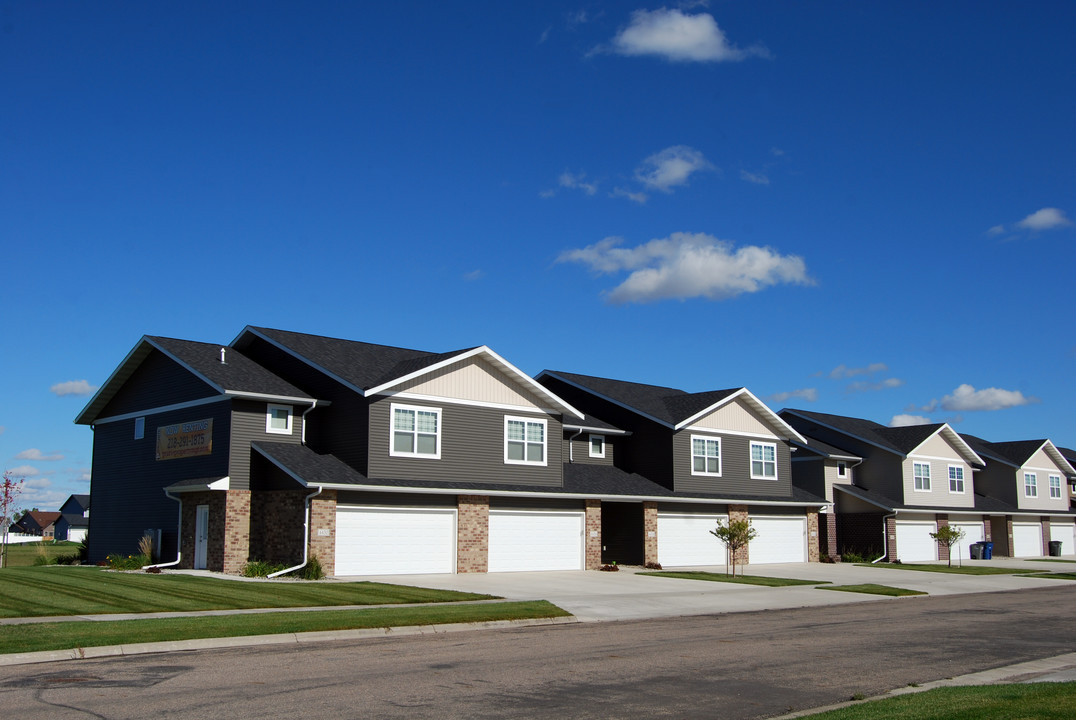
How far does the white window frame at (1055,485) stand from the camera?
63.2m

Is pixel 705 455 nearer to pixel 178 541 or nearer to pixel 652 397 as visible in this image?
pixel 652 397

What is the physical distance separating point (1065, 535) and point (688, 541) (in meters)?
37.4

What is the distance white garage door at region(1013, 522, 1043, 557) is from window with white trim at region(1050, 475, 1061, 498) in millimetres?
3772

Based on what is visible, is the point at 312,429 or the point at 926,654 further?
the point at 312,429

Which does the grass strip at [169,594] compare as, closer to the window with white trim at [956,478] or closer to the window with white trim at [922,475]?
the window with white trim at [922,475]

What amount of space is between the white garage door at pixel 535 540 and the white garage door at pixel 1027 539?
35.2 m

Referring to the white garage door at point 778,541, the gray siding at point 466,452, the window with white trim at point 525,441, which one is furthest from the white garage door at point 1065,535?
the window with white trim at point 525,441

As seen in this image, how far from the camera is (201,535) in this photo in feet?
99.9

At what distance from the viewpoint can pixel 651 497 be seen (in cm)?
3706

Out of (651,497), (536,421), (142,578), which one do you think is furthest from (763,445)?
(142,578)

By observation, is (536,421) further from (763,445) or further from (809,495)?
(809,495)

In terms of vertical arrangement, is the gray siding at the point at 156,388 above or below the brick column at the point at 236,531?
above

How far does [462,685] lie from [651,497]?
26417mm

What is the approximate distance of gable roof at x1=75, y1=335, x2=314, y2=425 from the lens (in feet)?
98.9
